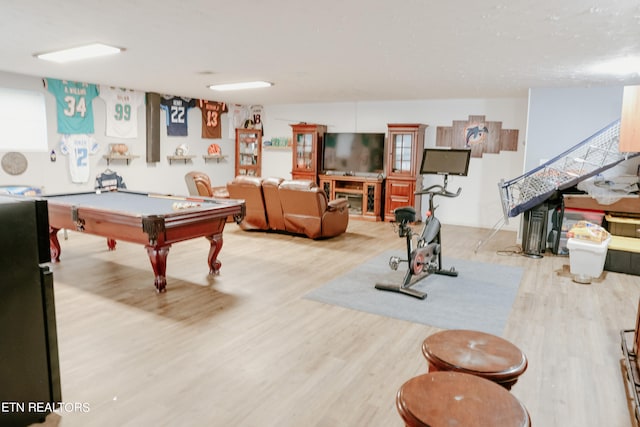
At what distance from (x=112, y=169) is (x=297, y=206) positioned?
147 inches

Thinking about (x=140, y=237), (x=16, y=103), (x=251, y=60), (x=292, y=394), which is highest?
(x=251, y=60)

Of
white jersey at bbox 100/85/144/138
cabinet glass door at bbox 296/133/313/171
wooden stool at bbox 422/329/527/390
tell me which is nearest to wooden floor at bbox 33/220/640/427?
wooden stool at bbox 422/329/527/390

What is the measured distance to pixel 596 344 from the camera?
10.6 feet

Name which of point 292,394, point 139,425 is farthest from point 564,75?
point 139,425

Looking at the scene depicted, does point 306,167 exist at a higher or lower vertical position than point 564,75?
lower

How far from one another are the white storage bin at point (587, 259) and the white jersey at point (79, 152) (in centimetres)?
741

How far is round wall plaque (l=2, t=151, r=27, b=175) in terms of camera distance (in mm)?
6230

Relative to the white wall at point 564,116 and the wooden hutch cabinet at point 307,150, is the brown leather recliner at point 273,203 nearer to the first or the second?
the wooden hutch cabinet at point 307,150

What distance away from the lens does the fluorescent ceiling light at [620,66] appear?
4316 millimetres

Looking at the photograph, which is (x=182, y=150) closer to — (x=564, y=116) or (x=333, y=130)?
(x=333, y=130)

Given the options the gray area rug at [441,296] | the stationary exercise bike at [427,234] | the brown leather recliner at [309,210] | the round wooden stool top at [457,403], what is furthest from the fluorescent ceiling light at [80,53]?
the round wooden stool top at [457,403]

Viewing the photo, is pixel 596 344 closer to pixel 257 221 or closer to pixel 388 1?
pixel 388 1

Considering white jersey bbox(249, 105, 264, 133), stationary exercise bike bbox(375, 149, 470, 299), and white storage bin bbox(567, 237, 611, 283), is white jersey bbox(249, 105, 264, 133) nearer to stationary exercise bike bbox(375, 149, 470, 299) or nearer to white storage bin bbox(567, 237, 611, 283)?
stationary exercise bike bbox(375, 149, 470, 299)

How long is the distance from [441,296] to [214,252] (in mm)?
2456
